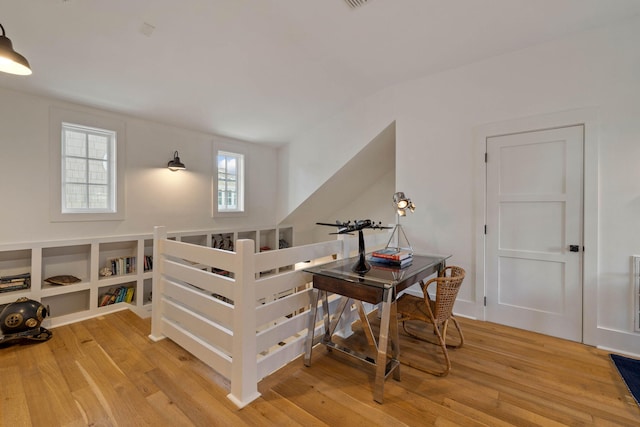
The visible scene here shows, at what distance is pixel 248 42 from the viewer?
271 cm

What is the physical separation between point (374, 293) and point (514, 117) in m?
2.36

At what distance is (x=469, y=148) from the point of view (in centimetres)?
296

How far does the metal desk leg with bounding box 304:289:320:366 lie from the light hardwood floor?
0.08 m

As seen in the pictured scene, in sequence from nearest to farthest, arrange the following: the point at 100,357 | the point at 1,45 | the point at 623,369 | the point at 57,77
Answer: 1. the point at 1,45
2. the point at 623,369
3. the point at 100,357
4. the point at 57,77

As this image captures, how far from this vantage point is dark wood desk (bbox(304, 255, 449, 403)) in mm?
1700

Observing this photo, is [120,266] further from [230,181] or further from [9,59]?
[9,59]

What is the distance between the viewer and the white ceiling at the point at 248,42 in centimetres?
222

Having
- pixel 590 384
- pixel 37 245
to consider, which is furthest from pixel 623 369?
pixel 37 245

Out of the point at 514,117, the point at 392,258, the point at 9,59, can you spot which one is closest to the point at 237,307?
the point at 392,258

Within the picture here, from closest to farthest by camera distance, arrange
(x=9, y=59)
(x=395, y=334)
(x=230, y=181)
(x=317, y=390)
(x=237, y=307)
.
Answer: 1. (x=9, y=59)
2. (x=237, y=307)
3. (x=317, y=390)
4. (x=395, y=334)
5. (x=230, y=181)

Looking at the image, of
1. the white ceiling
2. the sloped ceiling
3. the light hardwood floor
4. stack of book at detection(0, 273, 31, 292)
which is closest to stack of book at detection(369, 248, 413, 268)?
the light hardwood floor

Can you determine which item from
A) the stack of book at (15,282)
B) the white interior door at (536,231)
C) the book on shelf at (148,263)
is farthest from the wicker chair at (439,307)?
the stack of book at (15,282)

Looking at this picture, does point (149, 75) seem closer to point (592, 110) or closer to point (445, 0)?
point (445, 0)

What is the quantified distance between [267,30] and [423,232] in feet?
8.79
